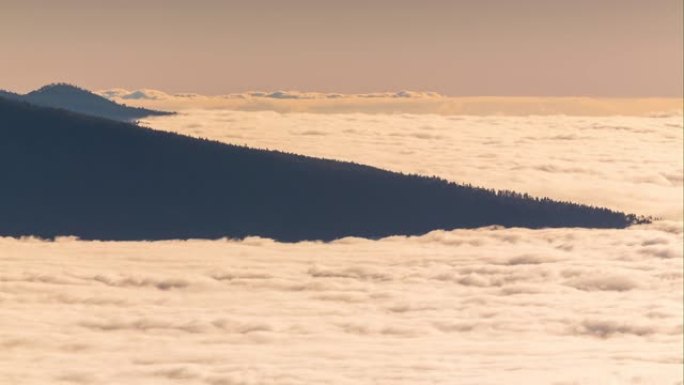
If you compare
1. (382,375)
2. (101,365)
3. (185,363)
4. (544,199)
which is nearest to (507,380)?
(382,375)

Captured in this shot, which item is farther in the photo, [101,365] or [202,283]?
[202,283]

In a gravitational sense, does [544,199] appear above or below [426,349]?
above

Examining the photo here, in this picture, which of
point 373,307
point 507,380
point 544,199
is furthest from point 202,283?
point 544,199

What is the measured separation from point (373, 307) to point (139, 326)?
24197 mm

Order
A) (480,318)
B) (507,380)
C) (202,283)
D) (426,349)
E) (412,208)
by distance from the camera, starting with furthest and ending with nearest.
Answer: (412,208) → (202,283) → (480,318) → (426,349) → (507,380)

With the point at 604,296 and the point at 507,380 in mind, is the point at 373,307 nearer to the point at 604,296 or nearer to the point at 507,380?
the point at 604,296

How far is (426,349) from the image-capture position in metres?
64.8

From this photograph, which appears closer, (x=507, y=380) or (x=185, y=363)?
(x=507, y=380)

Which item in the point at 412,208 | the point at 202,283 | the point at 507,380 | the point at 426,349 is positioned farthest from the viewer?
the point at 412,208

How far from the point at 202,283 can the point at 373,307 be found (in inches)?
886

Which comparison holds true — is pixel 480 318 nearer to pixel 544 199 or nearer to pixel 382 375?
pixel 382 375

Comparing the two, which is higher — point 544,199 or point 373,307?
point 544,199

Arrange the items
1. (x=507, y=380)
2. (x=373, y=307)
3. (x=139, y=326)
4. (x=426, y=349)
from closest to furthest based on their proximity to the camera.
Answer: (x=507, y=380), (x=426, y=349), (x=139, y=326), (x=373, y=307)

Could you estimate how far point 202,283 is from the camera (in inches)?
3880
